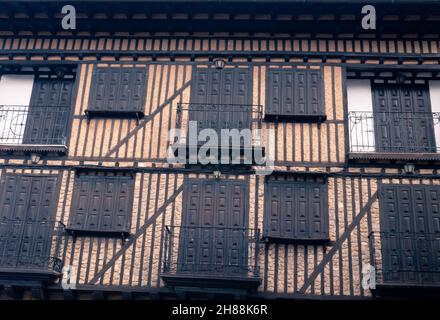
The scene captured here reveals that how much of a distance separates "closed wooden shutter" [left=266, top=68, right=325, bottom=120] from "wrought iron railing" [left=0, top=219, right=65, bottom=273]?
5.44 metres

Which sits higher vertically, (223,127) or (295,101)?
(295,101)

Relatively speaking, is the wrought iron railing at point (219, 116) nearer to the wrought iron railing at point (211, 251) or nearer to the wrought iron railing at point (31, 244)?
the wrought iron railing at point (211, 251)

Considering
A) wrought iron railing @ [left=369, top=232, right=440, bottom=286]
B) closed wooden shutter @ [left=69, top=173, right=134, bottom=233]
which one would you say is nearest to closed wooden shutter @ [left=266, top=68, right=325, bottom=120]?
wrought iron railing @ [left=369, top=232, right=440, bottom=286]

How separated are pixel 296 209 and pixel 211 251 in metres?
2.05

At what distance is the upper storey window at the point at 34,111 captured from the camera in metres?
12.6

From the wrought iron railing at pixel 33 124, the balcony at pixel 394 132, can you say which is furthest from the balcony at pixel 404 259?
the wrought iron railing at pixel 33 124

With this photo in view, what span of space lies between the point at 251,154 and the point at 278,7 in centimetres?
361

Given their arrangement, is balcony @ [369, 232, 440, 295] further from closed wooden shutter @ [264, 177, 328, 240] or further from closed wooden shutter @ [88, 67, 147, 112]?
closed wooden shutter @ [88, 67, 147, 112]

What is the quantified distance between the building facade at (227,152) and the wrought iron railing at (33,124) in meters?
0.03

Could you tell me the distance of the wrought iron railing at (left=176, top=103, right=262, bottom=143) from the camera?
12.4m

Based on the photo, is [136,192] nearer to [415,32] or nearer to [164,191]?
[164,191]

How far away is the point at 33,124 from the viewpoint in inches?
508

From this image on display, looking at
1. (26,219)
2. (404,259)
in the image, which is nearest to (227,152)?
(404,259)

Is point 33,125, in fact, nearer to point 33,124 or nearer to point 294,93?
point 33,124
